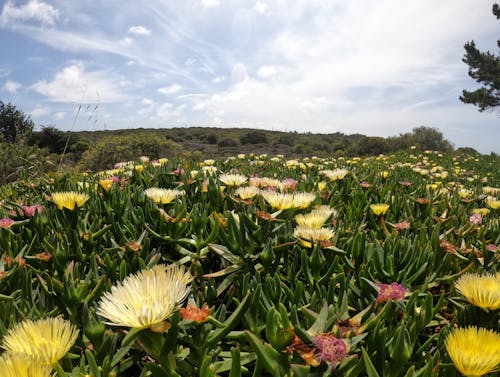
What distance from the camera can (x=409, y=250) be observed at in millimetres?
1037

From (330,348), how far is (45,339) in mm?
427

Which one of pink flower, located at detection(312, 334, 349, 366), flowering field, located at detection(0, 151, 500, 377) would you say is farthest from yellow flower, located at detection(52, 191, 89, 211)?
pink flower, located at detection(312, 334, 349, 366)

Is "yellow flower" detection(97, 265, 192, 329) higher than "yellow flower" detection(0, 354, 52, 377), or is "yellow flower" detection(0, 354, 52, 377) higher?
"yellow flower" detection(97, 265, 192, 329)

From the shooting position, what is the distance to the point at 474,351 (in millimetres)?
597

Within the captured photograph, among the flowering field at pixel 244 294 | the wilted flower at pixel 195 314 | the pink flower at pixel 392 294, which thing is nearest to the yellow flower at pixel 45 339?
the flowering field at pixel 244 294

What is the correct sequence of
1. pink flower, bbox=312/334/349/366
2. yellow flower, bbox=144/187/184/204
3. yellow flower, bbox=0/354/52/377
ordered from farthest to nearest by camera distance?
yellow flower, bbox=144/187/184/204
pink flower, bbox=312/334/349/366
yellow flower, bbox=0/354/52/377

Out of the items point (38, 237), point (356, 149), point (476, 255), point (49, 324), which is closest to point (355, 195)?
point (476, 255)

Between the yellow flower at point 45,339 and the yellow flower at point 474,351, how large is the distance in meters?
0.58

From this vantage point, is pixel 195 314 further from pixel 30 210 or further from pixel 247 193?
pixel 30 210

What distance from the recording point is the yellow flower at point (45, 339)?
558 millimetres

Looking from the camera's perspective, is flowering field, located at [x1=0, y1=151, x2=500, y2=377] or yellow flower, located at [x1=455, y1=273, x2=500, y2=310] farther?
yellow flower, located at [x1=455, y1=273, x2=500, y2=310]

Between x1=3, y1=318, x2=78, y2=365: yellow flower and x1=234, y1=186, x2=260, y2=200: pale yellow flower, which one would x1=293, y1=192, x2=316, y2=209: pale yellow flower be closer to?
x1=234, y1=186, x2=260, y2=200: pale yellow flower

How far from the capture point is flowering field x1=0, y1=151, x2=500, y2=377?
582 millimetres

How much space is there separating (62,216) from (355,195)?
4.16 feet
